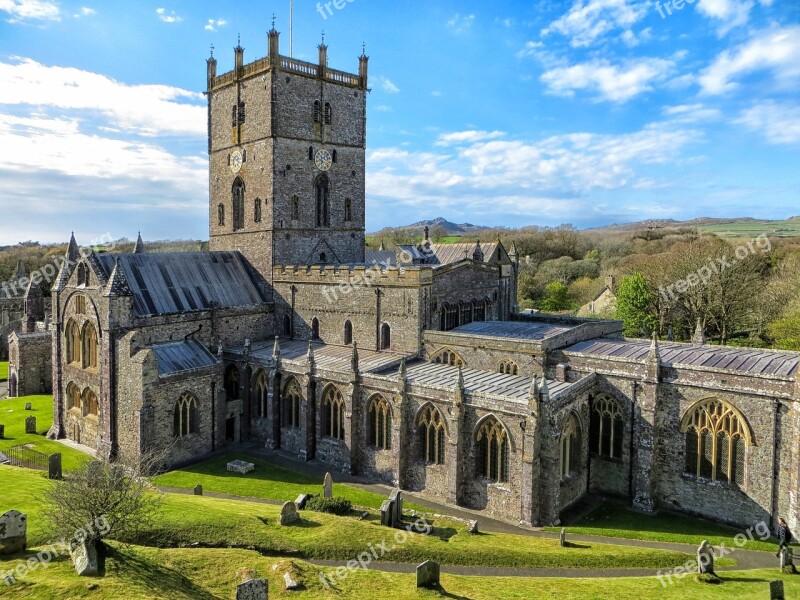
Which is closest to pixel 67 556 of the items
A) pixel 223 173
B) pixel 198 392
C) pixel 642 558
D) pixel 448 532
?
pixel 448 532

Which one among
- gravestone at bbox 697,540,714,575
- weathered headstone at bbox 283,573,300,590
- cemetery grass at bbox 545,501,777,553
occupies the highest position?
weathered headstone at bbox 283,573,300,590

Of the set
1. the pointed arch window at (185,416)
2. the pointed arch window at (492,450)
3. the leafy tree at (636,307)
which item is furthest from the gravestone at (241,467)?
the leafy tree at (636,307)

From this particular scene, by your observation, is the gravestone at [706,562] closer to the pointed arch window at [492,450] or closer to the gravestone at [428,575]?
the pointed arch window at [492,450]

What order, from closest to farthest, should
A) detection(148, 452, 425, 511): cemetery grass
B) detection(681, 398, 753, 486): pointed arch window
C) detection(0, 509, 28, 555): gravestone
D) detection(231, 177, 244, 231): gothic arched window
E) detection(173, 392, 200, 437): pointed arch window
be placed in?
detection(0, 509, 28, 555): gravestone → detection(681, 398, 753, 486): pointed arch window → detection(148, 452, 425, 511): cemetery grass → detection(173, 392, 200, 437): pointed arch window → detection(231, 177, 244, 231): gothic arched window

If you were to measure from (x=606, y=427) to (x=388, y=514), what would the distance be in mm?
11500

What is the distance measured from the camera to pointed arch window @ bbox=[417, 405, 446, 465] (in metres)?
27.2

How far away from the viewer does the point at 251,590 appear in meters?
13.5

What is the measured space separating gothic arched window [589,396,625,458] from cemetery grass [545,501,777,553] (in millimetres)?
2773

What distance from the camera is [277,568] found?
1748cm

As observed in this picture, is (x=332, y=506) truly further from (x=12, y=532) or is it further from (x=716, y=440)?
(x=716, y=440)

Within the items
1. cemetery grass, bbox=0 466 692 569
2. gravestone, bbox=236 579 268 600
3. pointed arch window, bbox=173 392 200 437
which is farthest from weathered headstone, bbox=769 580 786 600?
pointed arch window, bbox=173 392 200 437

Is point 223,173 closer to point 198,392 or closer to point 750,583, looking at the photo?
point 198,392

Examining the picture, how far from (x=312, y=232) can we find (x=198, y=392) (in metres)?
13.7

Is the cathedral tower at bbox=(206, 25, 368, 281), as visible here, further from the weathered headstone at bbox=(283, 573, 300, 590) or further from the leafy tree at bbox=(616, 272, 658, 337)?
the leafy tree at bbox=(616, 272, 658, 337)
